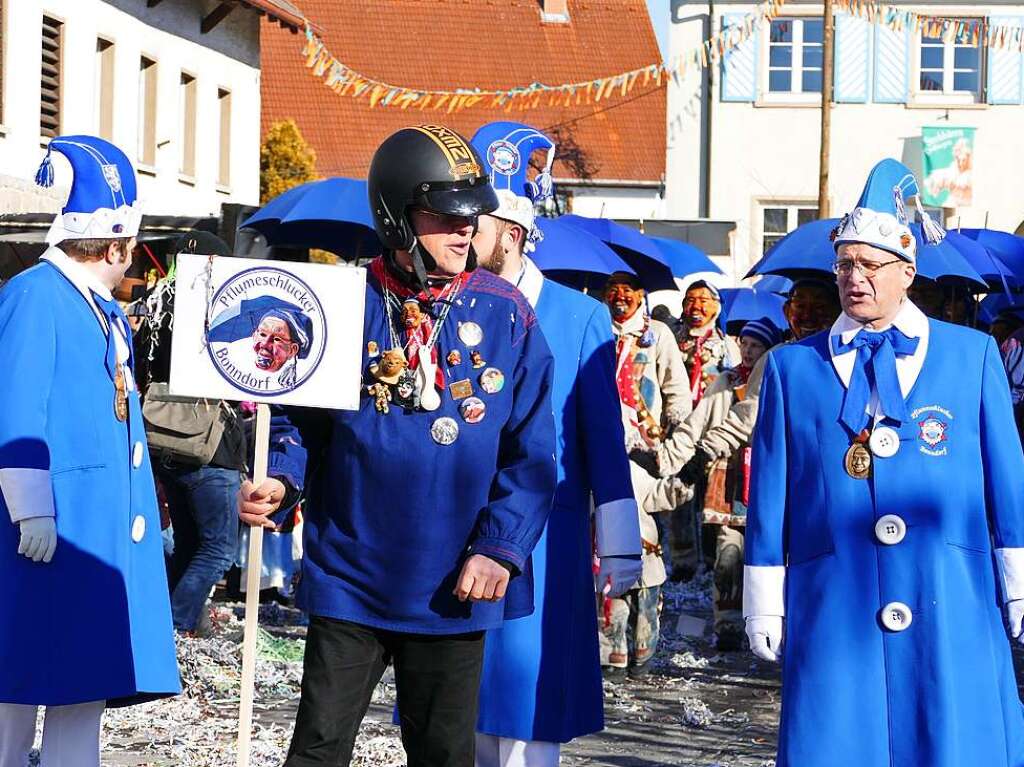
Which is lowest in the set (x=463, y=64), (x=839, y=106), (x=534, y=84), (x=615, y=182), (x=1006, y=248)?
(x=1006, y=248)

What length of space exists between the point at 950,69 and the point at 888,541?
31691 millimetres

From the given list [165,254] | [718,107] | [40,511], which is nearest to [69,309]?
[40,511]

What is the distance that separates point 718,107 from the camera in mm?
35406

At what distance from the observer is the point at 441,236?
187 inches

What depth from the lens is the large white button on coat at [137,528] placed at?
590 centimetres

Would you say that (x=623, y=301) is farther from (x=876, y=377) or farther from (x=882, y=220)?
(x=876, y=377)

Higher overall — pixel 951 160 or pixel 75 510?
pixel 951 160

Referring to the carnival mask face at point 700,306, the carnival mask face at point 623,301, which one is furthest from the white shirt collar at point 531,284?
the carnival mask face at point 700,306

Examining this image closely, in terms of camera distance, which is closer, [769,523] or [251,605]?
[251,605]

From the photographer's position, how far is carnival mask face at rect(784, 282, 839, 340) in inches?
359

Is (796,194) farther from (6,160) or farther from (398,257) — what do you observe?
(398,257)

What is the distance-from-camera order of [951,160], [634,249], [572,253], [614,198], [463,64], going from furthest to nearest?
1. [463,64]
2. [614,198]
3. [951,160]
4. [634,249]
5. [572,253]

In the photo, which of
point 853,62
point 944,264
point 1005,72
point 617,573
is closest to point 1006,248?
point 944,264

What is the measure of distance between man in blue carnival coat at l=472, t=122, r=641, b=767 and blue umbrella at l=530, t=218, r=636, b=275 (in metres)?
4.51
